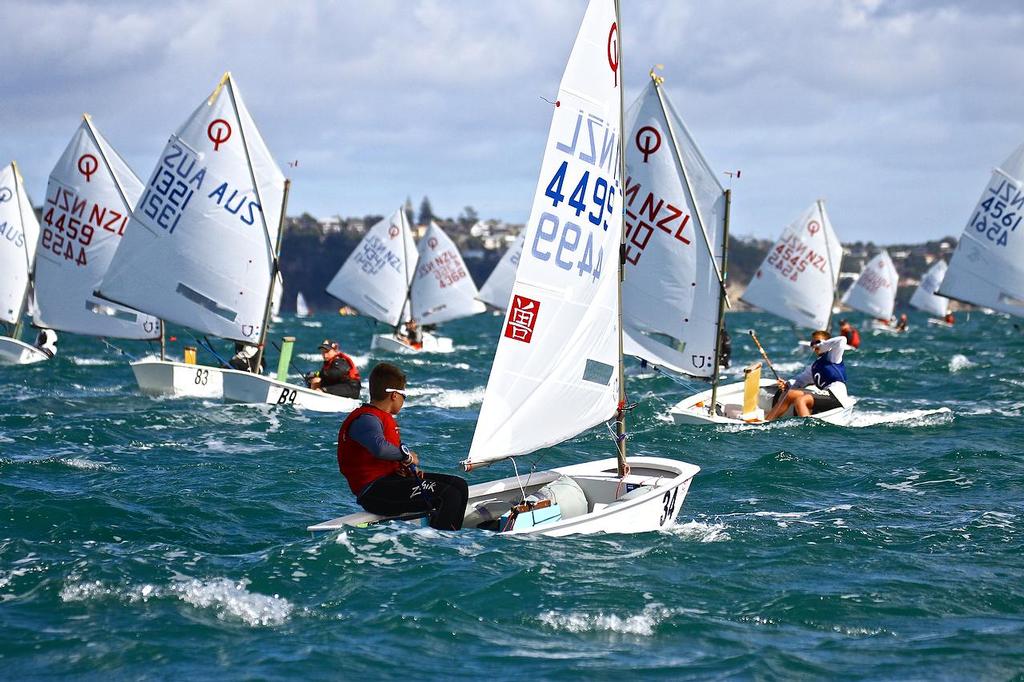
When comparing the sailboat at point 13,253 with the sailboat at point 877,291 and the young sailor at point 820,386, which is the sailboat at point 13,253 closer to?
the young sailor at point 820,386

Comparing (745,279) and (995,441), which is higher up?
(745,279)

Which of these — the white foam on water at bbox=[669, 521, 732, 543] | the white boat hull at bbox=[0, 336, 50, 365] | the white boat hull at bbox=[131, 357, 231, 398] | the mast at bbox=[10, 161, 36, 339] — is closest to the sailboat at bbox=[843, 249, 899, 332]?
the mast at bbox=[10, 161, 36, 339]

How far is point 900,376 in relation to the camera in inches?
1094

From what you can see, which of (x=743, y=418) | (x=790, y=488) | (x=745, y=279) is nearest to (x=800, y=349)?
(x=743, y=418)

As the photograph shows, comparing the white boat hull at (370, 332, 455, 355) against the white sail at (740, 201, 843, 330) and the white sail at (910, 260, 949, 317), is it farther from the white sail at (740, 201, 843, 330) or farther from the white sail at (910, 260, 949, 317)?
the white sail at (910, 260, 949, 317)

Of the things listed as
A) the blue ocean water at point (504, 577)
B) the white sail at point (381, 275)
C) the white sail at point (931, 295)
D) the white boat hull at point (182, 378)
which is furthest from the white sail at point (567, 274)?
the white sail at point (931, 295)

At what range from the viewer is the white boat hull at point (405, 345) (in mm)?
37031

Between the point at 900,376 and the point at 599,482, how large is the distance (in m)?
19.2

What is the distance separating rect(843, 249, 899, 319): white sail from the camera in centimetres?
6438

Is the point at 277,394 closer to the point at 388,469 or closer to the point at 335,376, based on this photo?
the point at 335,376

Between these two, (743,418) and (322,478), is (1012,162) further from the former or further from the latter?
(322,478)

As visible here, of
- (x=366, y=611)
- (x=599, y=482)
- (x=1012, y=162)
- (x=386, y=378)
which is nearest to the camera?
(x=366, y=611)

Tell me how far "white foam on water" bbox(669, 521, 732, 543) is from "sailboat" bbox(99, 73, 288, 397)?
1186 centimetres

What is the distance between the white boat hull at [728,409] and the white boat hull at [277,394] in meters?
5.25
